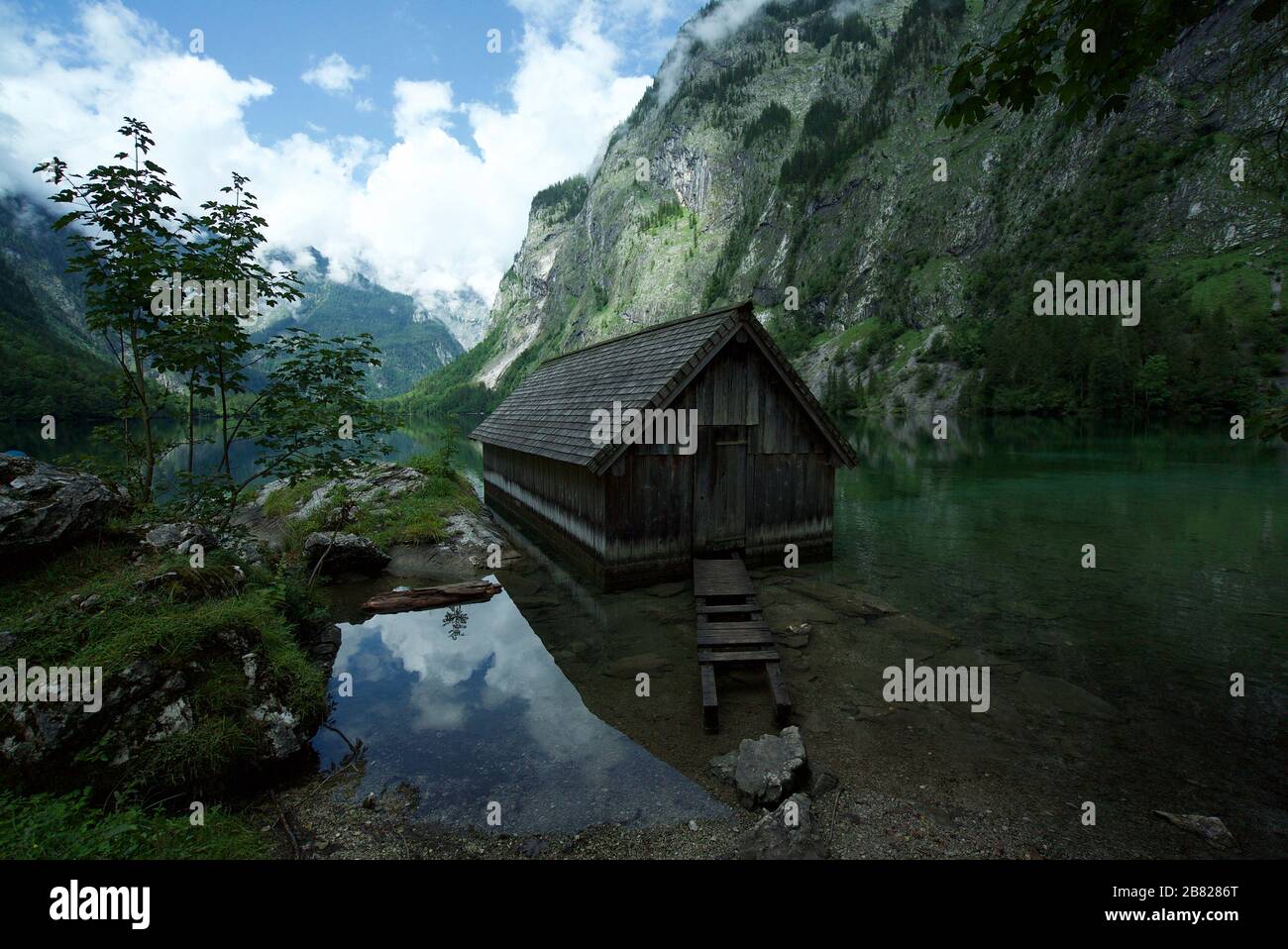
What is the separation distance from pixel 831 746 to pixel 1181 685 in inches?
256

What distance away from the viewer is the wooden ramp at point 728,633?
26.9 feet

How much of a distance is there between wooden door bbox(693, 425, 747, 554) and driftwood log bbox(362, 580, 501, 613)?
5.78 meters

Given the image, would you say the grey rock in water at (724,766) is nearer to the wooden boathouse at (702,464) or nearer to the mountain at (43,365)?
the wooden boathouse at (702,464)

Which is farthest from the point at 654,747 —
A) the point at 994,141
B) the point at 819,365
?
the point at 994,141

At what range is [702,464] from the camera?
47.3ft

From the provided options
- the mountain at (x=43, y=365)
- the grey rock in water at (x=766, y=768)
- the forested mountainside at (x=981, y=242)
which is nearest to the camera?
the grey rock in water at (x=766, y=768)

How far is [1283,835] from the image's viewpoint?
5.71 m

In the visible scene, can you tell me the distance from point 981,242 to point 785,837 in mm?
149518

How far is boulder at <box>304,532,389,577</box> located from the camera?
15328 mm

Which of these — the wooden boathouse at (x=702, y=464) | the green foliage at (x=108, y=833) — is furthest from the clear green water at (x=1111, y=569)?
the green foliage at (x=108, y=833)

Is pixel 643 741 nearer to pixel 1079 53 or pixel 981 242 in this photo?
pixel 1079 53

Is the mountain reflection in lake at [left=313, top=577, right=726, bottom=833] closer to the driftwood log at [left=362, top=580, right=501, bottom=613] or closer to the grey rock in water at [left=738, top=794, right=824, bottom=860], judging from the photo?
the grey rock in water at [left=738, top=794, right=824, bottom=860]

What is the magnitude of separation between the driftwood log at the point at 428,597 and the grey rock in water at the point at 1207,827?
42.4ft

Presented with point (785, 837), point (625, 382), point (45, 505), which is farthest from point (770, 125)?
point (785, 837)
